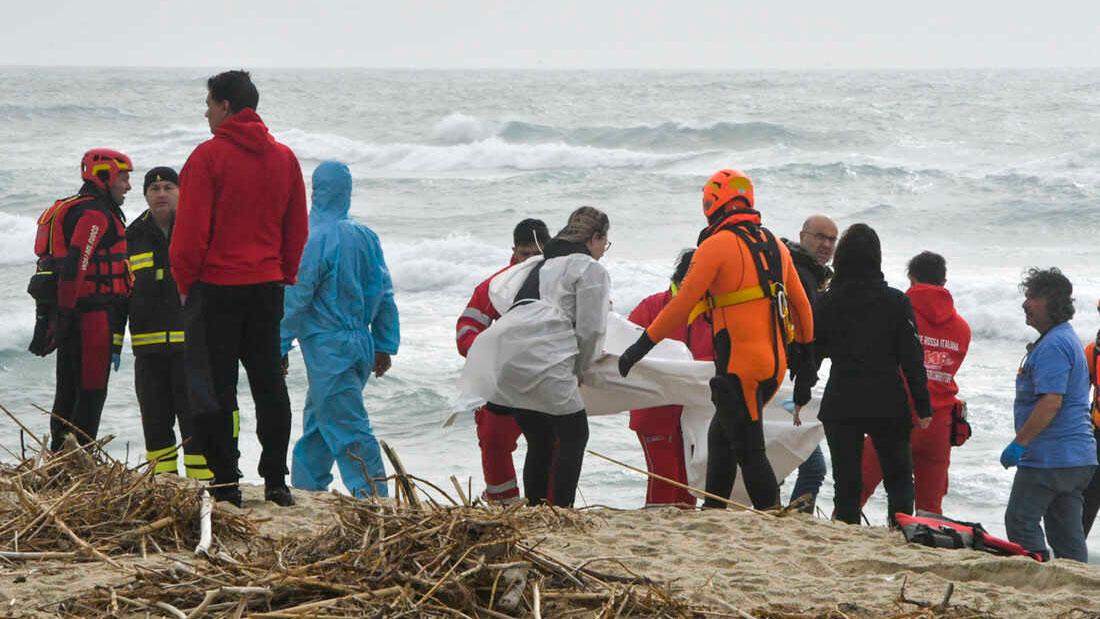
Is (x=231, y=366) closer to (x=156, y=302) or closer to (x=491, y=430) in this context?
(x=156, y=302)

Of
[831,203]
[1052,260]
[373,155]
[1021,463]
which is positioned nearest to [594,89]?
[373,155]

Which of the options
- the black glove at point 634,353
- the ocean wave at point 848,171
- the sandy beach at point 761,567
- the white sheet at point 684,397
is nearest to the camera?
the sandy beach at point 761,567

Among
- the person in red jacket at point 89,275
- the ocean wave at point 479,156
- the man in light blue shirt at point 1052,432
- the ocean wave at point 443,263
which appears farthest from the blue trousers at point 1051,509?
the ocean wave at point 479,156

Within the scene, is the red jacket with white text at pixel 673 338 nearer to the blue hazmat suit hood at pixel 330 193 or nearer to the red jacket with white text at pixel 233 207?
the blue hazmat suit hood at pixel 330 193

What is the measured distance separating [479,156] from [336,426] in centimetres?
3058

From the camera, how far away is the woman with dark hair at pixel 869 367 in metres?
6.02

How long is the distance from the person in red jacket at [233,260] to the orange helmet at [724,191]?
173cm

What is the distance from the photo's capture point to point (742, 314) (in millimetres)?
5895

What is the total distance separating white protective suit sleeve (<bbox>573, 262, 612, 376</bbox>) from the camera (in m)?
6.14

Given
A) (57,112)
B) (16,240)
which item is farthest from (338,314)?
(57,112)

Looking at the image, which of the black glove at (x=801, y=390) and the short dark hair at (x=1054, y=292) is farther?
the short dark hair at (x=1054, y=292)

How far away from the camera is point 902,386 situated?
6047 mm

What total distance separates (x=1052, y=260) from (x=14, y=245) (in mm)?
16045

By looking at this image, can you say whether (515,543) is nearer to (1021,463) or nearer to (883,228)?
(1021,463)
